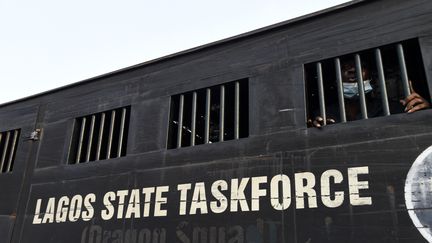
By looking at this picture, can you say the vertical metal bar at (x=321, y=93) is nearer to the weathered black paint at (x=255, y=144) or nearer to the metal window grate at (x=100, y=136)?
the weathered black paint at (x=255, y=144)

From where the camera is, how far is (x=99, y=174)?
39.2 feet

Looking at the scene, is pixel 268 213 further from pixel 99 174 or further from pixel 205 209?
pixel 99 174

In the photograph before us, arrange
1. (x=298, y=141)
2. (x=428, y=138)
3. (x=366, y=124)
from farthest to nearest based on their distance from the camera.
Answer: (x=298, y=141) < (x=366, y=124) < (x=428, y=138)

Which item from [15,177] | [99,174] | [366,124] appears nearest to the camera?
[366,124]

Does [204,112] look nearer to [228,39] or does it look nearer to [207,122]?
[207,122]

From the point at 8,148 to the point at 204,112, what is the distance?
8.51 metres

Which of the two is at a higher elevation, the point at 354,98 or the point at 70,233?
the point at 354,98

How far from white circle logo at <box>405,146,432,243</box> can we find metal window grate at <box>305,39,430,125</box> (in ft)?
4.16

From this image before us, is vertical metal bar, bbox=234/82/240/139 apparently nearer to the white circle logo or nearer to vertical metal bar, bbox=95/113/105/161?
the white circle logo

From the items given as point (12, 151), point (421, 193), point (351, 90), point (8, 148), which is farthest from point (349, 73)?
point (8, 148)

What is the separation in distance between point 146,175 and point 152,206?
96 centimetres

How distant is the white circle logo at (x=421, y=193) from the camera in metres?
7.32

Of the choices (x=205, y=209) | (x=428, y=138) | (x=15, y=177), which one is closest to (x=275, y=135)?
(x=205, y=209)

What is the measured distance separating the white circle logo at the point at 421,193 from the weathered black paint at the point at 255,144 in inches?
4.7
